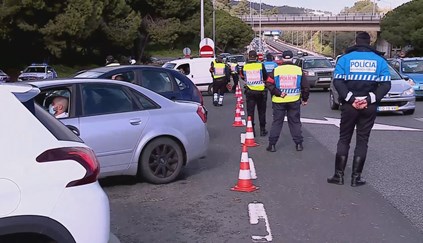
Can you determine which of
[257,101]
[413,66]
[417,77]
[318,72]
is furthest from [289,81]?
[318,72]

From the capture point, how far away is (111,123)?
775 cm

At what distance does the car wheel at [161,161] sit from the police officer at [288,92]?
3054mm

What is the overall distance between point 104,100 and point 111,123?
14.7 inches

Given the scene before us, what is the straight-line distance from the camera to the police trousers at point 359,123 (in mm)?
7703

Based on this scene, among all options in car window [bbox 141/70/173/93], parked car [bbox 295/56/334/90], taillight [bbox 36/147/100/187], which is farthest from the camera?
parked car [bbox 295/56/334/90]

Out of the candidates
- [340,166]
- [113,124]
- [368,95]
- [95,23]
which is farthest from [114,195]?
[95,23]

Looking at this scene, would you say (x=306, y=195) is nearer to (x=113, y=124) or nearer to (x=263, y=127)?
(x=113, y=124)

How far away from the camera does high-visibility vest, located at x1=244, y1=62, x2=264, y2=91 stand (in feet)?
41.5

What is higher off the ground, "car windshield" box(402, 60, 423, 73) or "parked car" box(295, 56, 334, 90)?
"car windshield" box(402, 60, 423, 73)

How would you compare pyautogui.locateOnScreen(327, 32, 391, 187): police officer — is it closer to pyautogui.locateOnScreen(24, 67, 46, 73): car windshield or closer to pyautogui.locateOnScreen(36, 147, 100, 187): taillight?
pyautogui.locateOnScreen(36, 147, 100, 187): taillight

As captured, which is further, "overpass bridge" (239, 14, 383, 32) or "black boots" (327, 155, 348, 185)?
"overpass bridge" (239, 14, 383, 32)

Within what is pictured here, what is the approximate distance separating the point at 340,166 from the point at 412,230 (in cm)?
214

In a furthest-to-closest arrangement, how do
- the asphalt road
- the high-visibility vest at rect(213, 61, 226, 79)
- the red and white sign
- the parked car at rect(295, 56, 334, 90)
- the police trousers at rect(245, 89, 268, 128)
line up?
the red and white sign → the parked car at rect(295, 56, 334, 90) → the high-visibility vest at rect(213, 61, 226, 79) → the police trousers at rect(245, 89, 268, 128) → the asphalt road

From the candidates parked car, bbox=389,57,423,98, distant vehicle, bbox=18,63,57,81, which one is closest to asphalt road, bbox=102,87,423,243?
parked car, bbox=389,57,423,98
